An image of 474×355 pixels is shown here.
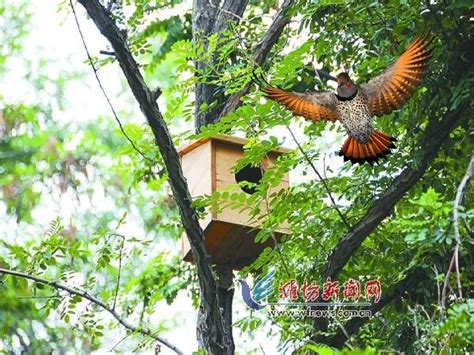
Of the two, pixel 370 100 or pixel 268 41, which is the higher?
pixel 268 41

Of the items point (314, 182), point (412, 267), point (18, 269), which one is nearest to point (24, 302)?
point (18, 269)

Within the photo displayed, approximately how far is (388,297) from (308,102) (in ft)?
2.64

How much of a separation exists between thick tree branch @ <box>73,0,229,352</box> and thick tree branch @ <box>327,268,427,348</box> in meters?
0.33

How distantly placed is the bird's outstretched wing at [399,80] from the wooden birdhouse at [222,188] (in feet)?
3.34

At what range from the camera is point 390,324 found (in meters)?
3.33

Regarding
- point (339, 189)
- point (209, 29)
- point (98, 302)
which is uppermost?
point (209, 29)

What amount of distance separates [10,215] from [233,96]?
10.4 ft

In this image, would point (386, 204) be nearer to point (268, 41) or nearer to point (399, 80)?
point (399, 80)

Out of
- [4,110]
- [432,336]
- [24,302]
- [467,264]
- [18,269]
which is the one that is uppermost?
[4,110]

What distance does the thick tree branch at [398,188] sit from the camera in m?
3.01

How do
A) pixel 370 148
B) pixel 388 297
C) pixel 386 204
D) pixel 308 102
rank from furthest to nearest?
→ pixel 388 297 < pixel 386 204 < pixel 308 102 < pixel 370 148

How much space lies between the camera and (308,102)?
2.63 m

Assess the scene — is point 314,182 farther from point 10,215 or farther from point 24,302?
point 10,215

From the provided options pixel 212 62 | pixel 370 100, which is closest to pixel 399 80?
pixel 370 100
